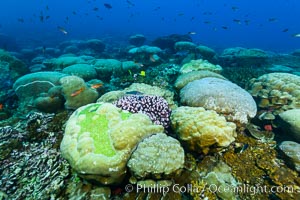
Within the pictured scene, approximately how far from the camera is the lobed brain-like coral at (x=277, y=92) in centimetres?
561

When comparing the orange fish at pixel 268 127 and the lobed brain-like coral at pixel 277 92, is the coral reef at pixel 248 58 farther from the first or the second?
the orange fish at pixel 268 127

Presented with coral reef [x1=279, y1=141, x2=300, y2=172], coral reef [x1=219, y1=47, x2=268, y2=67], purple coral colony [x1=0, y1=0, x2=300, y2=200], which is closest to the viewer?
purple coral colony [x1=0, y1=0, x2=300, y2=200]

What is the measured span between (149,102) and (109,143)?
168 cm

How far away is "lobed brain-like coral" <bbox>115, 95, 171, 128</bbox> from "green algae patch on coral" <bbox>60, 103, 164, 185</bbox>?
0.59 metres

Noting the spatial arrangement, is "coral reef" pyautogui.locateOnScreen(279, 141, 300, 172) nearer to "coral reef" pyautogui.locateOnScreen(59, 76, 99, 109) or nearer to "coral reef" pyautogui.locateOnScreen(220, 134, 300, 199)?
"coral reef" pyautogui.locateOnScreen(220, 134, 300, 199)

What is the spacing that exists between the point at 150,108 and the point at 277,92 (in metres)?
3.86

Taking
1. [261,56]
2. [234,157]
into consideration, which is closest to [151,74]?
[234,157]

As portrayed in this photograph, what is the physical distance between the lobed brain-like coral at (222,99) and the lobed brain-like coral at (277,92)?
918mm

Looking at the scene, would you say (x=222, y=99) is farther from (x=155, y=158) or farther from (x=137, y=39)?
(x=137, y=39)

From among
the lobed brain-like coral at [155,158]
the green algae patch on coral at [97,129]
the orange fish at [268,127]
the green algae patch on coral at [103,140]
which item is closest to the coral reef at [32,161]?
the green algae patch on coral at [103,140]

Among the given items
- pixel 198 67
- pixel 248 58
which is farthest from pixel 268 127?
pixel 248 58

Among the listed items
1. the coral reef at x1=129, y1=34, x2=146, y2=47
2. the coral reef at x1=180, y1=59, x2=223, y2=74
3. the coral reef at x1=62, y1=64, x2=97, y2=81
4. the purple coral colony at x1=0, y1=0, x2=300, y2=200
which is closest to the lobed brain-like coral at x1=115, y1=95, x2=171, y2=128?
the purple coral colony at x1=0, y1=0, x2=300, y2=200

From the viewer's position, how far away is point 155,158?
3287mm

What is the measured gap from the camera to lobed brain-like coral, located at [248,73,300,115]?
18.4ft
